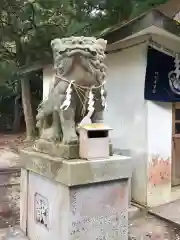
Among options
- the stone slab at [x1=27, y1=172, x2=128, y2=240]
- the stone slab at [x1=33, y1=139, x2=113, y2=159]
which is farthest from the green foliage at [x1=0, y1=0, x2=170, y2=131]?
the stone slab at [x1=27, y1=172, x2=128, y2=240]

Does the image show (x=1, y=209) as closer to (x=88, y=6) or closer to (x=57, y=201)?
(x=57, y=201)

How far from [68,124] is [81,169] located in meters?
0.59

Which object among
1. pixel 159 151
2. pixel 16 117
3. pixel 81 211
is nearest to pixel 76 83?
pixel 81 211

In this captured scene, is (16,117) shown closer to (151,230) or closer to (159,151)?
(159,151)

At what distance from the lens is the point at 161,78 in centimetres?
625

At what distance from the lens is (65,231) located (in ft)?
11.0

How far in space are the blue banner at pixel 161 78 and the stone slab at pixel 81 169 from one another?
2779mm

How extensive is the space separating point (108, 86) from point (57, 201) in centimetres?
412

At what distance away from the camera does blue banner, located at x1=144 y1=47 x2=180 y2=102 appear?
6117mm

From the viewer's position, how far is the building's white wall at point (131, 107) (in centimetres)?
620

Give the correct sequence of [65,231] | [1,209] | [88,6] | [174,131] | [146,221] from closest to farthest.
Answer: [65,231], [146,221], [1,209], [174,131], [88,6]

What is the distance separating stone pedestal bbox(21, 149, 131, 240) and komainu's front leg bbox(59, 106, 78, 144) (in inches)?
11.3

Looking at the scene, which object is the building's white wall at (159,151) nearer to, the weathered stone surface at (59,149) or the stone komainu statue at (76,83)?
the stone komainu statue at (76,83)

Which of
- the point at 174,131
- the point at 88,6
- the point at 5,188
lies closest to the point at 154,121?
the point at 174,131
